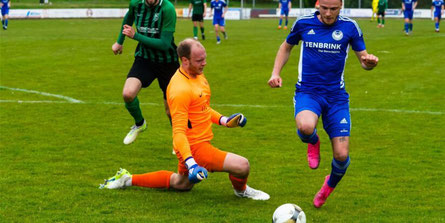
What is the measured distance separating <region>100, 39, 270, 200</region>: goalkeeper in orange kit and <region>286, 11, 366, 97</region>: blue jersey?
0.93m

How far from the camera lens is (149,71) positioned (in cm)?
930

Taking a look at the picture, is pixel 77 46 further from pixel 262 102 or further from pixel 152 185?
pixel 152 185

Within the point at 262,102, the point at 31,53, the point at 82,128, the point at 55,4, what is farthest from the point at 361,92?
the point at 55,4

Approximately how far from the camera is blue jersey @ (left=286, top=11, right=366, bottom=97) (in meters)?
6.71

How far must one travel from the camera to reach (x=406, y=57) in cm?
2156

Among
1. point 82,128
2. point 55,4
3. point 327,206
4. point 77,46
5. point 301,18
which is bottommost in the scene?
point 55,4

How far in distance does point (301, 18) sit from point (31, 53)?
17.2 metres

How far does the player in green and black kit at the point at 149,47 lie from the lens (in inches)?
353

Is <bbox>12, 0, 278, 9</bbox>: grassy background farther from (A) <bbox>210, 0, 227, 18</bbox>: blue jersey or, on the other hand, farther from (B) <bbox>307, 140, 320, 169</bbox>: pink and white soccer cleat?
(B) <bbox>307, 140, 320, 169</bbox>: pink and white soccer cleat

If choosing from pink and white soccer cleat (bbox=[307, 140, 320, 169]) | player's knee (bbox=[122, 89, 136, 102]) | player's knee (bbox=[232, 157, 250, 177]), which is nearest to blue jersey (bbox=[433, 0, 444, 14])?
player's knee (bbox=[122, 89, 136, 102])

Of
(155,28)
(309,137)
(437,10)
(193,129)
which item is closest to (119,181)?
(193,129)

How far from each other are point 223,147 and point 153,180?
258cm

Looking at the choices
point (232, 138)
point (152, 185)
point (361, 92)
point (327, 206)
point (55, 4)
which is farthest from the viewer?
point (55, 4)

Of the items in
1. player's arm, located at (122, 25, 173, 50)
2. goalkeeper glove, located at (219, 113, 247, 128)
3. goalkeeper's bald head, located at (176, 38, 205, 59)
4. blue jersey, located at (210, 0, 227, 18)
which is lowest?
blue jersey, located at (210, 0, 227, 18)
